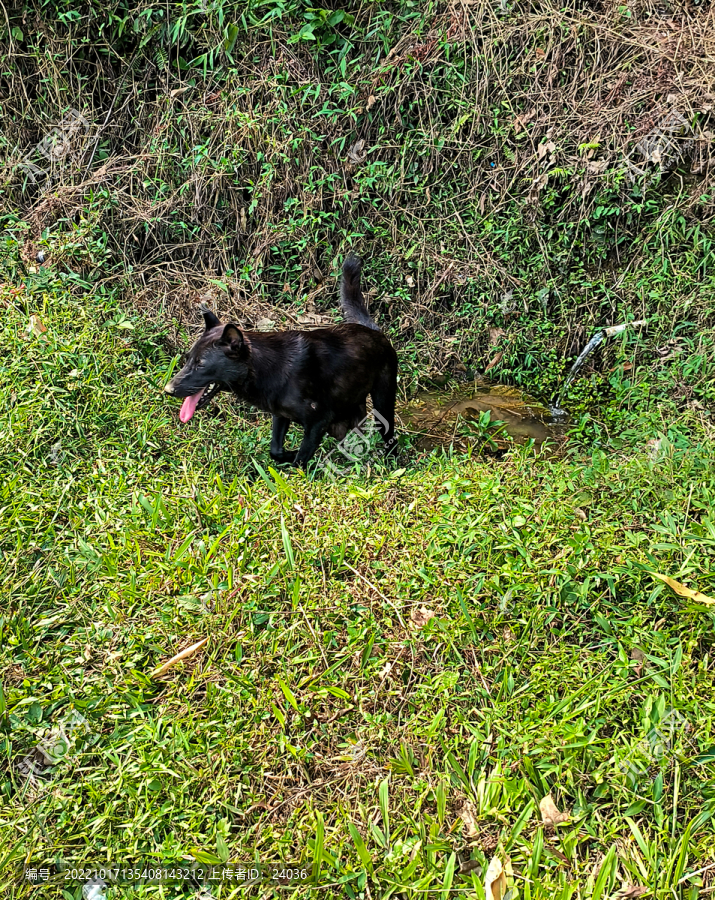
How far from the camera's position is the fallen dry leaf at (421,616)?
3404mm

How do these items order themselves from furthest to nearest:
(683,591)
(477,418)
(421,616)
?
(477,418) < (421,616) < (683,591)

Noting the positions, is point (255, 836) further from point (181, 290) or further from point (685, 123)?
point (685, 123)

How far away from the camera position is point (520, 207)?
6293 mm

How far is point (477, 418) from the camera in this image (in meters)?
5.75

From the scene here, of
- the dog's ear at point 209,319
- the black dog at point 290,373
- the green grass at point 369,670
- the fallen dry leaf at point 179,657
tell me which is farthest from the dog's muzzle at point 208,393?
the fallen dry leaf at point 179,657

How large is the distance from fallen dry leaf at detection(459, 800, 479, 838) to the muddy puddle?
282 cm

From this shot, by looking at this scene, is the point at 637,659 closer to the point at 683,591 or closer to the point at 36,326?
the point at 683,591

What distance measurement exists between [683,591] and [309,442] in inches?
100

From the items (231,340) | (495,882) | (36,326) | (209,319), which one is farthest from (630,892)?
(36,326)

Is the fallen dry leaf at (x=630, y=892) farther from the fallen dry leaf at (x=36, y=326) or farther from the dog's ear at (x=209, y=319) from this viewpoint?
the fallen dry leaf at (x=36, y=326)

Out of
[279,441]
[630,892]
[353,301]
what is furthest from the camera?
[353,301]

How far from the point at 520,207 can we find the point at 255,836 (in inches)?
208

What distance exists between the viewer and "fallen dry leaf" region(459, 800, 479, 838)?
2.72 meters

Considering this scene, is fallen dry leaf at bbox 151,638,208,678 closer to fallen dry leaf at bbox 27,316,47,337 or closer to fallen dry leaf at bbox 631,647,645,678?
fallen dry leaf at bbox 631,647,645,678
